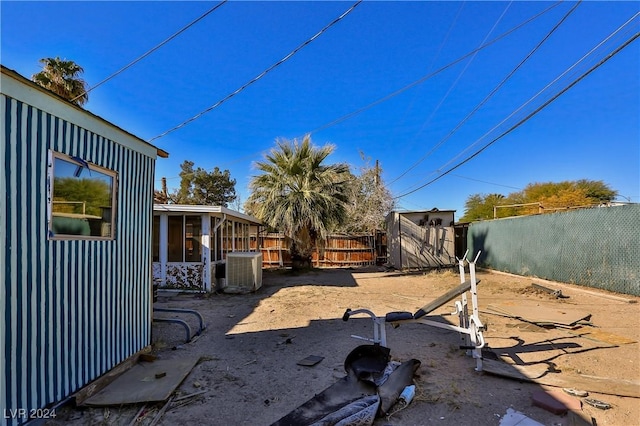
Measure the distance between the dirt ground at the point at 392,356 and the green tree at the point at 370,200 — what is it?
1543cm

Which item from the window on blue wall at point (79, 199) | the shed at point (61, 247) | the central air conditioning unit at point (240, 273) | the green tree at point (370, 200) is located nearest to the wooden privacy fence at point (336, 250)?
the green tree at point (370, 200)

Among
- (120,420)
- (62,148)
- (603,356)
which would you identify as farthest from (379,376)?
(62,148)

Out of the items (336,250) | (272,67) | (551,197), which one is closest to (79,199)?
(272,67)

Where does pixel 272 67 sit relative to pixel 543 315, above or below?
above

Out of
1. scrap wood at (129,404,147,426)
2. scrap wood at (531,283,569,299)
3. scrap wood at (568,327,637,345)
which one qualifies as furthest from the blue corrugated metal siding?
scrap wood at (531,283,569,299)

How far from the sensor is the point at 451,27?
994 cm

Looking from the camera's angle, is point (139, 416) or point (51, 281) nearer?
point (51, 281)

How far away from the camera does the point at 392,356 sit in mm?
4270

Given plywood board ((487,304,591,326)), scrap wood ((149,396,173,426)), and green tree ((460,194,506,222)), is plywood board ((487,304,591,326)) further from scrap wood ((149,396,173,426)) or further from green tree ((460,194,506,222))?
green tree ((460,194,506,222))

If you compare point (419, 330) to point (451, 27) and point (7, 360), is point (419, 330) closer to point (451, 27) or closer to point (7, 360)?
point (7, 360)

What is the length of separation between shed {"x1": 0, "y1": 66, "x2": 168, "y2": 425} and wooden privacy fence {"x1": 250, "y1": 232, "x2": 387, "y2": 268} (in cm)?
1214

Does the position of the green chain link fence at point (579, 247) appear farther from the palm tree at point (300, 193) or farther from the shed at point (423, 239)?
the palm tree at point (300, 193)

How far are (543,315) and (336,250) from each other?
1235 centimetres

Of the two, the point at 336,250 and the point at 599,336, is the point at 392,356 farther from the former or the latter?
the point at 336,250
